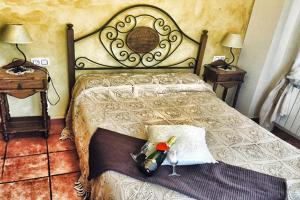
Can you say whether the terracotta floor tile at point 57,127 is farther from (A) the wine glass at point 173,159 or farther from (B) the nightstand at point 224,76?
(B) the nightstand at point 224,76

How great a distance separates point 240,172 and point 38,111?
2150 mm

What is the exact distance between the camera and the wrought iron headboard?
2.68 meters

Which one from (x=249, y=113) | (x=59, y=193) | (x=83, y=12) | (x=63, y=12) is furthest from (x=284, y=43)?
(x=59, y=193)

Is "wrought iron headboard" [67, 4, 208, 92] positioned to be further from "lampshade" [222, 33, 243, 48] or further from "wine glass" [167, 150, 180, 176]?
"wine glass" [167, 150, 180, 176]

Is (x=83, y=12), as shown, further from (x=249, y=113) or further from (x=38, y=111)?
(x=249, y=113)

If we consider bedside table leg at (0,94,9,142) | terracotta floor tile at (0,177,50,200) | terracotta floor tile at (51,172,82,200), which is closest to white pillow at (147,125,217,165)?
terracotta floor tile at (51,172,82,200)

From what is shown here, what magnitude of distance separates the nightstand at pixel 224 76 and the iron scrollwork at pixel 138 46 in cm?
38

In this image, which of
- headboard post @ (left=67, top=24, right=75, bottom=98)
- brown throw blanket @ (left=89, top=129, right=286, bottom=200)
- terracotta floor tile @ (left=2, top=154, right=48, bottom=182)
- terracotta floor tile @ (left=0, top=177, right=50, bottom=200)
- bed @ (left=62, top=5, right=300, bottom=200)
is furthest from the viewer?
headboard post @ (left=67, top=24, right=75, bottom=98)

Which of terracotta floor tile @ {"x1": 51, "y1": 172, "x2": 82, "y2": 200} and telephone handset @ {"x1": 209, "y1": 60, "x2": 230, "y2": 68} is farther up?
telephone handset @ {"x1": 209, "y1": 60, "x2": 230, "y2": 68}

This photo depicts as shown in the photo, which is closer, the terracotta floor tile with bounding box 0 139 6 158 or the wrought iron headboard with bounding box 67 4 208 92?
the terracotta floor tile with bounding box 0 139 6 158

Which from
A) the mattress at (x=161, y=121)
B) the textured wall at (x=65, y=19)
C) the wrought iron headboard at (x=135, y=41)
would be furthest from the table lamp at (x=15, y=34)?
the mattress at (x=161, y=121)

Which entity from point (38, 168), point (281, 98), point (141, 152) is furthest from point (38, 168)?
point (281, 98)

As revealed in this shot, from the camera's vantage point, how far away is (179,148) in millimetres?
1603

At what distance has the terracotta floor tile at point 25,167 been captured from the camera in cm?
215
